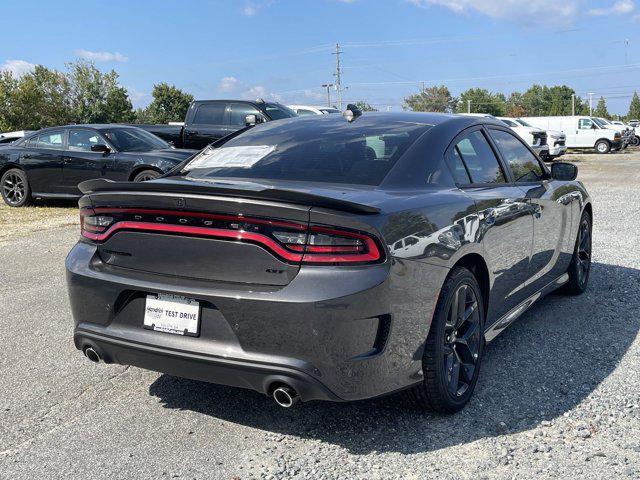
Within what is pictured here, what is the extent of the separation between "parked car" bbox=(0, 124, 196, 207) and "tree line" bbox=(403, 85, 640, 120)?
103 m

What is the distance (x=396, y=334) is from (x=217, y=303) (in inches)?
30.8

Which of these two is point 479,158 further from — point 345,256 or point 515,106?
point 515,106

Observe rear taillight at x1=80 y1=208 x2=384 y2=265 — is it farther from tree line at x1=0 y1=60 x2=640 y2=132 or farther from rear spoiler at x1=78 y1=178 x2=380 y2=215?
tree line at x1=0 y1=60 x2=640 y2=132

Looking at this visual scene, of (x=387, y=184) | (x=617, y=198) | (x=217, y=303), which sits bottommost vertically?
(x=617, y=198)

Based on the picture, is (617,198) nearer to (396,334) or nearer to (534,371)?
(534,371)

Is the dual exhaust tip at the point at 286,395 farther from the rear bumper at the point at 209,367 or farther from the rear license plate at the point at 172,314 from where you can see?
the rear license plate at the point at 172,314

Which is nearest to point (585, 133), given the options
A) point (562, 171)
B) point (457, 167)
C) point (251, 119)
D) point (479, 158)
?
point (251, 119)

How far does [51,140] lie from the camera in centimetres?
1204

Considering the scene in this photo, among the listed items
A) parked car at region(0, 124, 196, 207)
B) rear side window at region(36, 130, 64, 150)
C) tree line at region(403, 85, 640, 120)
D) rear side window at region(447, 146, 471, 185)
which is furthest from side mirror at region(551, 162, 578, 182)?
tree line at region(403, 85, 640, 120)

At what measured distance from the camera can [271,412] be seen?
345 cm

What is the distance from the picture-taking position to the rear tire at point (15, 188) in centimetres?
1223

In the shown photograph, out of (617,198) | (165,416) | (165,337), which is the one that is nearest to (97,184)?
(165,337)

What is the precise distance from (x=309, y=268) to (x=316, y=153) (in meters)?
1.12

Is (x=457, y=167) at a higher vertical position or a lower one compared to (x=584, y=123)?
lower
